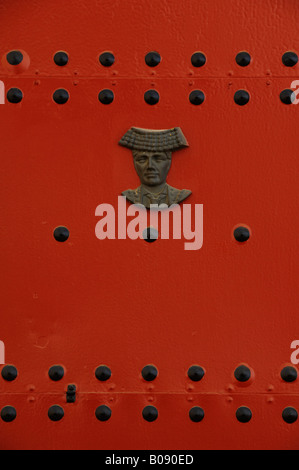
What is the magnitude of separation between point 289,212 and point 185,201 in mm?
292

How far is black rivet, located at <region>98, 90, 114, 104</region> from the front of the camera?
180cm

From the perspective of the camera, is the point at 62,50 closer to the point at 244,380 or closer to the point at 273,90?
the point at 273,90

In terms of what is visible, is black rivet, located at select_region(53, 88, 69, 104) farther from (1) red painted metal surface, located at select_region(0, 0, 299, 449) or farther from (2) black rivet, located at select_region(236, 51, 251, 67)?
(2) black rivet, located at select_region(236, 51, 251, 67)

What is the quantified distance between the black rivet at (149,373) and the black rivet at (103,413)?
0.14 meters

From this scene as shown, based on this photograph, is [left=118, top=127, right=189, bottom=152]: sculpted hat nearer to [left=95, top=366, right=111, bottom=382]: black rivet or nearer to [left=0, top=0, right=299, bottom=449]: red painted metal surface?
[left=0, top=0, right=299, bottom=449]: red painted metal surface

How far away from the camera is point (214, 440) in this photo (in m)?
1.79

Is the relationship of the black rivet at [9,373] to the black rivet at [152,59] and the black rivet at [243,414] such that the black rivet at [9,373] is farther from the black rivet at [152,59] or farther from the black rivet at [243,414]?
the black rivet at [152,59]

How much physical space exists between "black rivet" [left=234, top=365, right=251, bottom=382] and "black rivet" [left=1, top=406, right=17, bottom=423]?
63 centimetres

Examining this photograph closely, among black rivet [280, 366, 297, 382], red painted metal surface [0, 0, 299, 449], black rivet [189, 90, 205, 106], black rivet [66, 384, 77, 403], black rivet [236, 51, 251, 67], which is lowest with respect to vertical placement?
black rivet [66, 384, 77, 403]

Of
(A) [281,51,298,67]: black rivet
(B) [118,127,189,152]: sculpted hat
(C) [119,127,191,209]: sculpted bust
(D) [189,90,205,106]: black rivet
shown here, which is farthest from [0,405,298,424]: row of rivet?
(A) [281,51,298,67]: black rivet

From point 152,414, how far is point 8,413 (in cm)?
40

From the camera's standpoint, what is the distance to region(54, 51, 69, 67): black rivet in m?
1.82

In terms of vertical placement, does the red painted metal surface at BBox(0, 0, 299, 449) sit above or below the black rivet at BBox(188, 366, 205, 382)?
above

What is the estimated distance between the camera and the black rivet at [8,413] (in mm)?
1796
